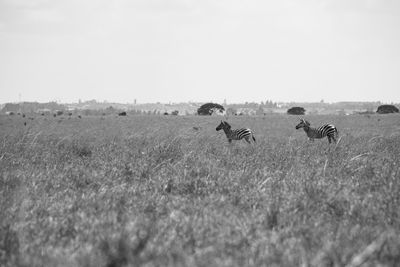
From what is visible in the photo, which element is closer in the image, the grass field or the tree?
Answer: the grass field

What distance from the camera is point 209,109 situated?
379 ft

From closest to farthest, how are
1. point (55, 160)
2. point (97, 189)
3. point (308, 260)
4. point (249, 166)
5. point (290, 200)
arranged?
point (308, 260) < point (290, 200) < point (97, 189) < point (249, 166) < point (55, 160)

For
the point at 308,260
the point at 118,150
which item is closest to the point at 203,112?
the point at 118,150

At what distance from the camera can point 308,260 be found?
2.93 m

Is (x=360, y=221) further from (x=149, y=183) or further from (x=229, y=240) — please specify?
(x=149, y=183)

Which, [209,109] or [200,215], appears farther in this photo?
[209,109]

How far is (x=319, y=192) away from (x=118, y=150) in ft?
19.5

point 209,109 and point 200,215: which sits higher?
point 209,109

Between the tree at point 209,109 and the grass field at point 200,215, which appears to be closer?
the grass field at point 200,215

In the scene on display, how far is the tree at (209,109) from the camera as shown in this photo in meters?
114

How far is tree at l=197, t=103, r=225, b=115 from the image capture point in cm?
11424

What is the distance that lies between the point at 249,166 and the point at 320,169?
1.33 m

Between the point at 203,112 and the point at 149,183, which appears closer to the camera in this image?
the point at 149,183

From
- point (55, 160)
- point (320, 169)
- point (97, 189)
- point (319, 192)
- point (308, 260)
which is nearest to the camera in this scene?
point (308, 260)
